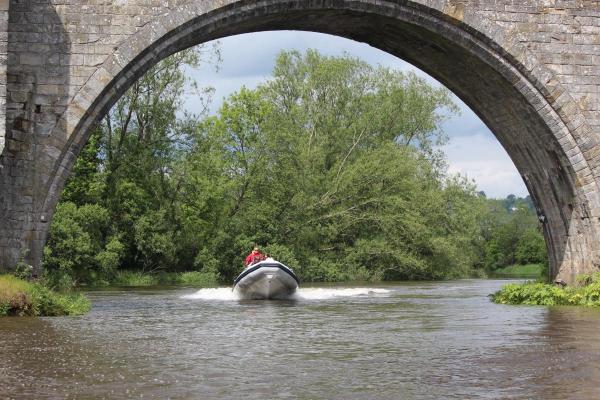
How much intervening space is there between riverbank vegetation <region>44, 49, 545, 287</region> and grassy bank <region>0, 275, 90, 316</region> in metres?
A: 16.4

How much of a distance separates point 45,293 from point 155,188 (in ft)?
65.7

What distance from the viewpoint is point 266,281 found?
18.7 m

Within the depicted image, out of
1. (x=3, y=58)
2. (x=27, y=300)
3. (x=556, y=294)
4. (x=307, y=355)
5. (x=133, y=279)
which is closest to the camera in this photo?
(x=307, y=355)

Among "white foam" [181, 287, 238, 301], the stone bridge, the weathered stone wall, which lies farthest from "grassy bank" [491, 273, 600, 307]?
the weathered stone wall

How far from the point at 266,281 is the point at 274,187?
1376cm

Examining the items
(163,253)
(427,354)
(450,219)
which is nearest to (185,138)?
(163,253)

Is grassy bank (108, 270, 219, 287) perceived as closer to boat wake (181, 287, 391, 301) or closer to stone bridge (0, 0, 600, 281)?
boat wake (181, 287, 391, 301)

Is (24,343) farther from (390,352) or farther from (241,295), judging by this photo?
(241,295)

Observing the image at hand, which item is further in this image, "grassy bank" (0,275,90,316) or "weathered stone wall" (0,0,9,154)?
"weathered stone wall" (0,0,9,154)

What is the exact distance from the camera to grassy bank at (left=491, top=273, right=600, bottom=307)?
45.3 feet

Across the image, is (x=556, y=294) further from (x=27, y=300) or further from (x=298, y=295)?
(x=27, y=300)

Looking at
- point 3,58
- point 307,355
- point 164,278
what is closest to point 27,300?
point 3,58

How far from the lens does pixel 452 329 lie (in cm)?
1093

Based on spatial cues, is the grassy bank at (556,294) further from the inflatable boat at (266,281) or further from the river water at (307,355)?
the inflatable boat at (266,281)
